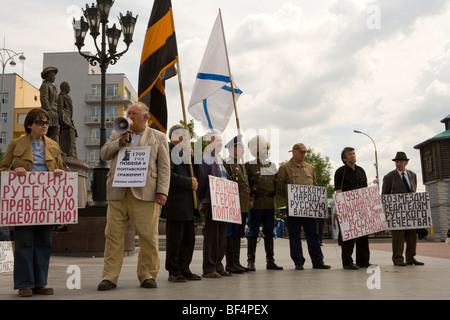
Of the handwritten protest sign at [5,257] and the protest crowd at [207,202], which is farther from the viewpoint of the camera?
the handwritten protest sign at [5,257]

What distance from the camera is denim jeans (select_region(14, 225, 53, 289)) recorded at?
17.0 feet

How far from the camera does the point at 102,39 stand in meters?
15.5

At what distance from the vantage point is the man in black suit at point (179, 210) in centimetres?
645

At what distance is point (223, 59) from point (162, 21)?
1708 millimetres

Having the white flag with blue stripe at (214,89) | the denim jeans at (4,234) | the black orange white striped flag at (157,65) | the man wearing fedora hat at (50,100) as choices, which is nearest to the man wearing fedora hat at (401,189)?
the white flag with blue stripe at (214,89)

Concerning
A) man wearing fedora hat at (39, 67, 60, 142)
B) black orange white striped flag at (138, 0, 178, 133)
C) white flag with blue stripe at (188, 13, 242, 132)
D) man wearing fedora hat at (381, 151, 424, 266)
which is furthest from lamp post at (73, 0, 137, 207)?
man wearing fedora hat at (381, 151, 424, 266)

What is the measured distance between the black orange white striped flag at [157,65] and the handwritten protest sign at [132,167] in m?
1.57

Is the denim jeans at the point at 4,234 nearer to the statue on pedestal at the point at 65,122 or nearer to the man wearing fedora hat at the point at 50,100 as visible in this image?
the man wearing fedora hat at the point at 50,100

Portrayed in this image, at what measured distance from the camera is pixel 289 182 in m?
8.62

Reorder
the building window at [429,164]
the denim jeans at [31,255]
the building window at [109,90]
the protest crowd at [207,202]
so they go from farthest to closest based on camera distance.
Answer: the building window at [109,90] < the building window at [429,164] < the protest crowd at [207,202] < the denim jeans at [31,255]

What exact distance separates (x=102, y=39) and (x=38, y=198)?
434 inches

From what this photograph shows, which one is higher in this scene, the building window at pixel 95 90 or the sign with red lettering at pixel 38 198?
the building window at pixel 95 90
